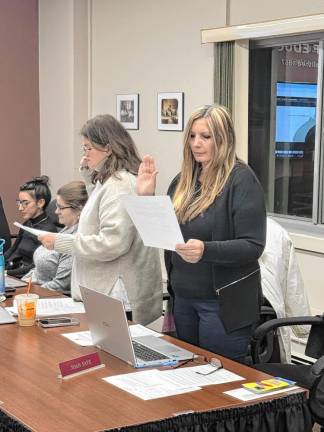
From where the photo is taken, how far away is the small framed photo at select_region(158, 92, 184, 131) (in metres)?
5.57

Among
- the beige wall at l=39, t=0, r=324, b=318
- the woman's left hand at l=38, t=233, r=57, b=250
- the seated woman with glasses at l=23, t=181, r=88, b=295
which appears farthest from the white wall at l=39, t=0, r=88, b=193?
the woman's left hand at l=38, t=233, r=57, b=250

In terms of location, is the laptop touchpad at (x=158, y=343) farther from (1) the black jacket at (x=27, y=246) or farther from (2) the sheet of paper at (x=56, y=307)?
(1) the black jacket at (x=27, y=246)

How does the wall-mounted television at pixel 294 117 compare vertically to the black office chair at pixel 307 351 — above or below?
above

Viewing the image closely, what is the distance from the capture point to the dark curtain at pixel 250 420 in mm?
2012

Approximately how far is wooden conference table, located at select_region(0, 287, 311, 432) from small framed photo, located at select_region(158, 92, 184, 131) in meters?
3.31

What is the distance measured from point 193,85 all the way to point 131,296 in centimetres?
261

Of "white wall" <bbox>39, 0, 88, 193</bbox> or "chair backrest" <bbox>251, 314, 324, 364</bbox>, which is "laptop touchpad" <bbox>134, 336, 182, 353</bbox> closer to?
"chair backrest" <bbox>251, 314, 324, 364</bbox>

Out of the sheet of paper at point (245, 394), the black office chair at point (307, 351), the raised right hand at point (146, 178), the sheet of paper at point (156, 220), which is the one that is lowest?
the black office chair at point (307, 351)

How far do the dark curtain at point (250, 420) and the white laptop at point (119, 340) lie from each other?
0.40 meters

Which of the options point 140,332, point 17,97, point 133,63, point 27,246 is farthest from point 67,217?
point 17,97

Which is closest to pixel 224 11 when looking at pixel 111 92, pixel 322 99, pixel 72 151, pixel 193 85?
pixel 193 85

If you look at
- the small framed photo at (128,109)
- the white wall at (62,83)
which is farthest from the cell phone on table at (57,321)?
the white wall at (62,83)

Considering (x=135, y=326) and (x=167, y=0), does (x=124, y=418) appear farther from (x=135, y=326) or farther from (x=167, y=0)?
(x=167, y=0)

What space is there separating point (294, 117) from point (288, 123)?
3.1 inches
